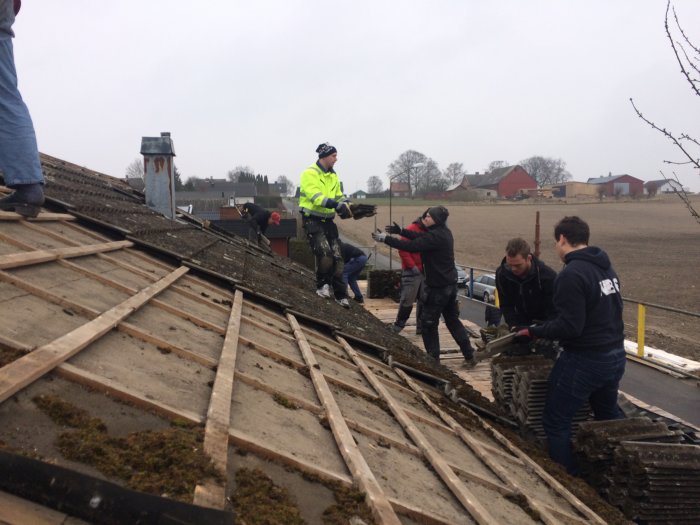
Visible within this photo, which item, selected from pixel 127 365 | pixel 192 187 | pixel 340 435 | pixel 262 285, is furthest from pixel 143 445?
pixel 192 187

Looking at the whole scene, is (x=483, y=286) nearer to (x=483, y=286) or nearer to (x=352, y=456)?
(x=483, y=286)

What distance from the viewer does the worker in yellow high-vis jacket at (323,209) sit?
618 cm

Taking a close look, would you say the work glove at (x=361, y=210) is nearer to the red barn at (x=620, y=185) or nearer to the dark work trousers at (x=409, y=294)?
the dark work trousers at (x=409, y=294)

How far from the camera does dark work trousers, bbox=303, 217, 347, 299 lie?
6539mm

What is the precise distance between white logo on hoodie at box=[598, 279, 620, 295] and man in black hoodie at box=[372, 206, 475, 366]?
8.48 feet

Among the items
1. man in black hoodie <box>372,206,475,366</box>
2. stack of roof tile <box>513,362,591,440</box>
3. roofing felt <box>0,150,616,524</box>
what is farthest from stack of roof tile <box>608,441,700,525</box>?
man in black hoodie <box>372,206,475,366</box>

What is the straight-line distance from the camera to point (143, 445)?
1760 millimetres

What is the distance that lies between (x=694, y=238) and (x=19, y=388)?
51620 mm

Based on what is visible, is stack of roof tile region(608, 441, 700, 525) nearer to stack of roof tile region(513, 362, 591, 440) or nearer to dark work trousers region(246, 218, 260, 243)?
stack of roof tile region(513, 362, 591, 440)

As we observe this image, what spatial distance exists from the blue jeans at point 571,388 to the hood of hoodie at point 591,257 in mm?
662

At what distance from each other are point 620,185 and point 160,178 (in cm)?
10614

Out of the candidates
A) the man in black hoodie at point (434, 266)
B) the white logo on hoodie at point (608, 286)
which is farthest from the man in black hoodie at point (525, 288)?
the man in black hoodie at point (434, 266)

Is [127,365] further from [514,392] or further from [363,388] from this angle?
[514,392]

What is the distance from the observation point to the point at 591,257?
4.30 metres
